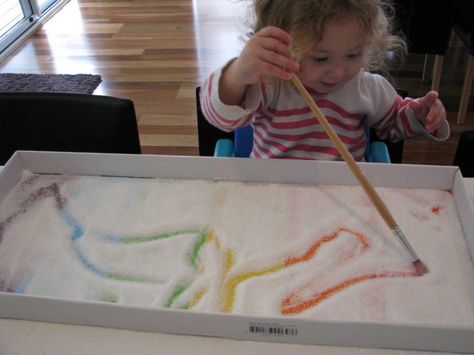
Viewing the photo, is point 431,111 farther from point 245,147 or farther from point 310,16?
point 245,147

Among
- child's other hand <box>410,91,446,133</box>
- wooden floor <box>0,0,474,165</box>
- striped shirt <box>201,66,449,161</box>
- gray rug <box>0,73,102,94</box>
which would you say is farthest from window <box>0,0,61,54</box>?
child's other hand <box>410,91,446,133</box>

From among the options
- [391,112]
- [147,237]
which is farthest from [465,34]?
[147,237]

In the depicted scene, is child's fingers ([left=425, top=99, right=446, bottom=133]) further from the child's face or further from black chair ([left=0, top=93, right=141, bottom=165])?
black chair ([left=0, top=93, right=141, bottom=165])

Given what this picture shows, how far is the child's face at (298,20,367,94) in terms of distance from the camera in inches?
31.6

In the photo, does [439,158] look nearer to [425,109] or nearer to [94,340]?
[425,109]

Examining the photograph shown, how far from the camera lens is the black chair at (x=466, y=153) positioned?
2.98 feet

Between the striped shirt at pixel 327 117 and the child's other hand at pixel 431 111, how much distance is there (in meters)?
0.02

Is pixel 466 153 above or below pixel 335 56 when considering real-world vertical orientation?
below

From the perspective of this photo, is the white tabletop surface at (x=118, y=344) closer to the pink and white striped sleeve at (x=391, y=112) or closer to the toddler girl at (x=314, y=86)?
the toddler girl at (x=314, y=86)

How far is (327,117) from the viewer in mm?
964

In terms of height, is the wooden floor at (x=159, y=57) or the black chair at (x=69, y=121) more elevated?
the black chair at (x=69, y=121)

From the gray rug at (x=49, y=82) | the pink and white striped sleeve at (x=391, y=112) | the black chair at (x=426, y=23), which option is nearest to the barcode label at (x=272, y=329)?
the pink and white striped sleeve at (x=391, y=112)

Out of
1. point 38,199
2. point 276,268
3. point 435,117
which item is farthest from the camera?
point 435,117

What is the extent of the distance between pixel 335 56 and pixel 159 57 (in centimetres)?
196
